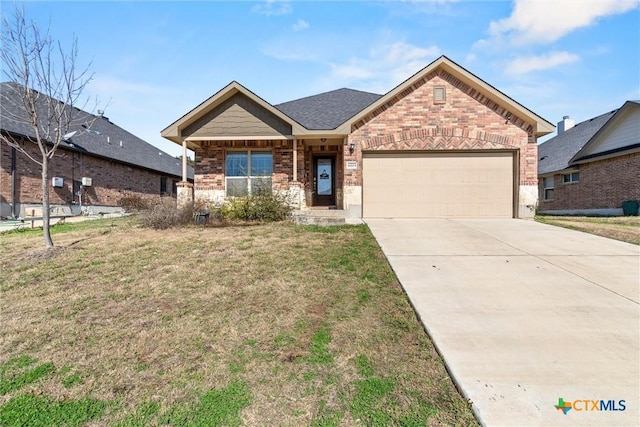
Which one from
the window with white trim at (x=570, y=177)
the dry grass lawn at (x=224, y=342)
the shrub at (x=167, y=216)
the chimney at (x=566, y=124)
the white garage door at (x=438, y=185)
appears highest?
the chimney at (x=566, y=124)

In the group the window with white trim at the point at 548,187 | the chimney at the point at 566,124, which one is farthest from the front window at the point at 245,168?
the chimney at the point at 566,124

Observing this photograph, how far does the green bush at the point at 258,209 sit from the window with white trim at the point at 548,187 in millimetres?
19147

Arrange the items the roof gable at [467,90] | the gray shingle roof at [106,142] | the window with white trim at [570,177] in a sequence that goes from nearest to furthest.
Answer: the roof gable at [467,90]
the gray shingle roof at [106,142]
the window with white trim at [570,177]

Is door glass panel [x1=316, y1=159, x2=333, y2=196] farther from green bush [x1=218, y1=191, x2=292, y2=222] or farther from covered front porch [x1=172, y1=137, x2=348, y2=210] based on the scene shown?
green bush [x1=218, y1=191, x2=292, y2=222]

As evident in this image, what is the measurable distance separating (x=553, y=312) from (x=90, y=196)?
2197 cm

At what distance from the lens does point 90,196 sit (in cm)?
1823

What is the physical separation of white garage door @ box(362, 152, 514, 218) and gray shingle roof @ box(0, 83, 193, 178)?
13.2m

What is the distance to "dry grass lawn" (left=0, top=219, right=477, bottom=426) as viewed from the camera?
2349 mm

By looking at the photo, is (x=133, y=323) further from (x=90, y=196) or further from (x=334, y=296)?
(x=90, y=196)

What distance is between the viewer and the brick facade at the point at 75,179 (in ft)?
47.2

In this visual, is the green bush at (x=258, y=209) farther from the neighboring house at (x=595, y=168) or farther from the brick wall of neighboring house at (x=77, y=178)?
the neighboring house at (x=595, y=168)

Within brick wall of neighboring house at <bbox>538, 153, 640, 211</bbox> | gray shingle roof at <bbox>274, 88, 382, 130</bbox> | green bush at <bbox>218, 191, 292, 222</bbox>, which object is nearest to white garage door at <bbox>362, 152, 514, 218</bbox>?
gray shingle roof at <bbox>274, 88, 382, 130</bbox>

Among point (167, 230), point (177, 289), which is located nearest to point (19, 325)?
point (177, 289)

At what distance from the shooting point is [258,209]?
10.5 m
